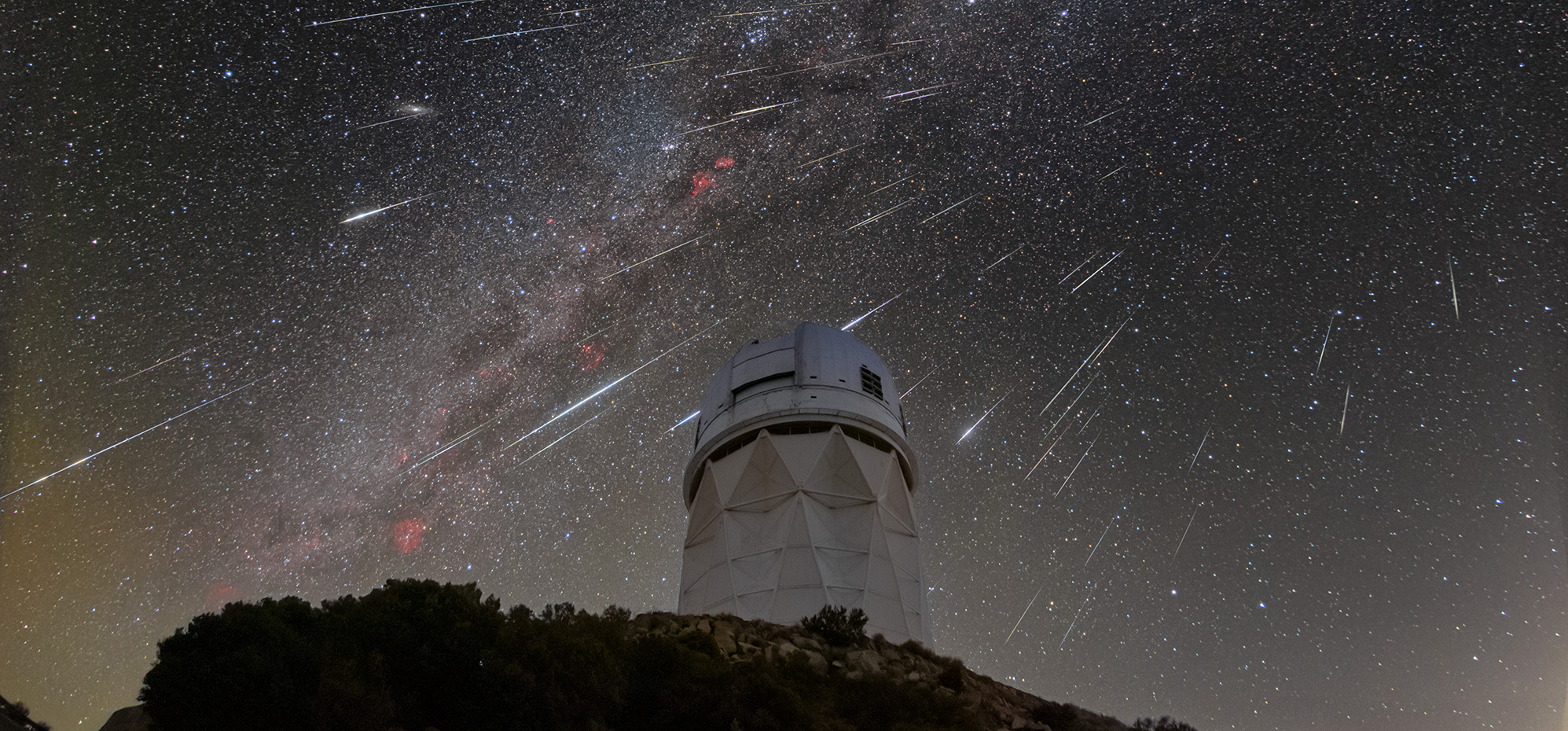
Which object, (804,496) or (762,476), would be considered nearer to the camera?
(804,496)

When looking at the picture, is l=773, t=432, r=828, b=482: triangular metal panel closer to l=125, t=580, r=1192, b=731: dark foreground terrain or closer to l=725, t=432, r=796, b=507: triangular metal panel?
l=725, t=432, r=796, b=507: triangular metal panel

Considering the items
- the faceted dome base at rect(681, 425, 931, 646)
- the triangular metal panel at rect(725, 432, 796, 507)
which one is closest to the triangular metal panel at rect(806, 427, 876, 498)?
the faceted dome base at rect(681, 425, 931, 646)

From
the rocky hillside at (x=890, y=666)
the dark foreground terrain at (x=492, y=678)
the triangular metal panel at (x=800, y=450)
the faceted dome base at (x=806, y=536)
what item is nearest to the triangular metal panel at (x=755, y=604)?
the faceted dome base at (x=806, y=536)

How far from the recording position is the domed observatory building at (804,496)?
1945cm

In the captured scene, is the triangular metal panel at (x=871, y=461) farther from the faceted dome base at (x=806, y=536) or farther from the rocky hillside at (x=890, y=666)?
the rocky hillside at (x=890, y=666)

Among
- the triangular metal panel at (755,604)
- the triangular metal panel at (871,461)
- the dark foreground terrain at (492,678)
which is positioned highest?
the triangular metal panel at (871,461)

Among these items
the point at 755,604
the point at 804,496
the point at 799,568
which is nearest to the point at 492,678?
the point at 755,604

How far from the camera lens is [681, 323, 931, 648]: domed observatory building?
63.8ft

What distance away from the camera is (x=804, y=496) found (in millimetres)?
20391

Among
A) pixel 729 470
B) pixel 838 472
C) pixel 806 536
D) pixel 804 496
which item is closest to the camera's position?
pixel 806 536

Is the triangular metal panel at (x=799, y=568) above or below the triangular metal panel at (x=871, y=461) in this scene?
below

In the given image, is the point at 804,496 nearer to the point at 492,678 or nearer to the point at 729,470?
the point at 729,470

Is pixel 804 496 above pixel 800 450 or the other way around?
the other way around

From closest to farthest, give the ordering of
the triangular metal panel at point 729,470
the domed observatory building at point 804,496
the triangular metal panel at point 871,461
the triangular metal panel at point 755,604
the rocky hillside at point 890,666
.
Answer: the rocky hillside at point 890,666
the triangular metal panel at point 755,604
the domed observatory building at point 804,496
the triangular metal panel at point 871,461
the triangular metal panel at point 729,470
